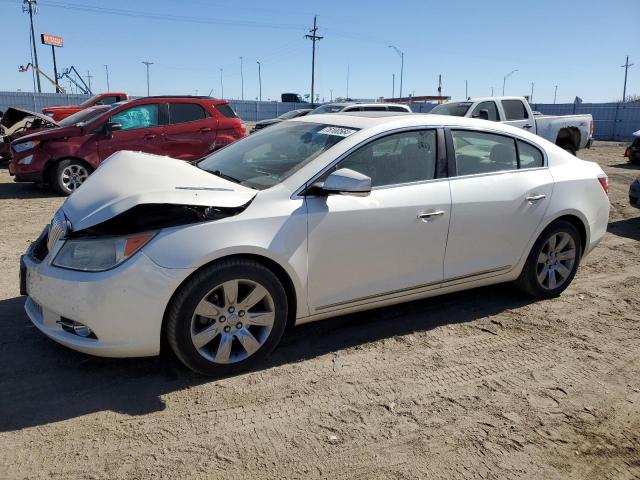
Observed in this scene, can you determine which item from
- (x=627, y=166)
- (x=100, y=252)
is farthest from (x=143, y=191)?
(x=627, y=166)

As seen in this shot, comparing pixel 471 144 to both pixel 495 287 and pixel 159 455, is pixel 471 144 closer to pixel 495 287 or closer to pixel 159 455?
pixel 495 287

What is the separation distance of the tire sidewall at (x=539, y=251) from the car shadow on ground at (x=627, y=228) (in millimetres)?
3092

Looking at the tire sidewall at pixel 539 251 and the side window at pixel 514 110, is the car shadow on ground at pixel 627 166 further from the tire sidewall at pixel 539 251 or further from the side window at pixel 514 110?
the tire sidewall at pixel 539 251

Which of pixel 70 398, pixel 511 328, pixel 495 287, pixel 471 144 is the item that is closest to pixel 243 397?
pixel 70 398

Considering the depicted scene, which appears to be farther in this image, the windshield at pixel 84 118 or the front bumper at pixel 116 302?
the windshield at pixel 84 118

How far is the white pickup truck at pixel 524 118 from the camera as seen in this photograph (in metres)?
12.9

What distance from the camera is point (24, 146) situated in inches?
360

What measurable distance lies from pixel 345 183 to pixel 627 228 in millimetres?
6251

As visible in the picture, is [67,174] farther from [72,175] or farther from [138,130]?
[138,130]

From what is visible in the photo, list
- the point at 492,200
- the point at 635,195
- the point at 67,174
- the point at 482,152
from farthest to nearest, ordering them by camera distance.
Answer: the point at 67,174 → the point at 635,195 → the point at 482,152 → the point at 492,200

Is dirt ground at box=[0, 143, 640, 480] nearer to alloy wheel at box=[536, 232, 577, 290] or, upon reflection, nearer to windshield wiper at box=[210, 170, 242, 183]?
alloy wheel at box=[536, 232, 577, 290]

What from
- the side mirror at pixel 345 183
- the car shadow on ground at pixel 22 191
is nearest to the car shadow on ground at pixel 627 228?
the side mirror at pixel 345 183

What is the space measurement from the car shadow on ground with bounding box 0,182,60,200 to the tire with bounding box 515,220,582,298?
806cm

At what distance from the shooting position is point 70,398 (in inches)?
121
